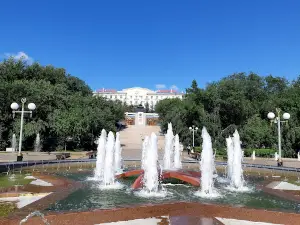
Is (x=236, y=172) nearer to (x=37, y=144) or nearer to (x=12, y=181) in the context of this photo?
(x=12, y=181)

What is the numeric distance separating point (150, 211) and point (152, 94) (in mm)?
118791

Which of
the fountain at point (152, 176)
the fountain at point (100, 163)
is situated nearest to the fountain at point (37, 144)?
the fountain at point (100, 163)

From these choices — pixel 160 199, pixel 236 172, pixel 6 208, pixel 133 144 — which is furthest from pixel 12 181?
pixel 133 144

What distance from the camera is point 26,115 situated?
27219 millimetres

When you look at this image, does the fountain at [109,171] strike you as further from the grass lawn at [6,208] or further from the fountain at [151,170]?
the grass lawn at [6,208]

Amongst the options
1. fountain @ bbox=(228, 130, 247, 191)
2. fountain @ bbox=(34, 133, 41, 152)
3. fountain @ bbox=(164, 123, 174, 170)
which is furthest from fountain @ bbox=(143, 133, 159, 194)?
fountain @ bbox=(34, 133, 41, 152)

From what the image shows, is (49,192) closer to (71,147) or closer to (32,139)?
(32,139)

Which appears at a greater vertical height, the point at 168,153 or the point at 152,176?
the point at 168,153

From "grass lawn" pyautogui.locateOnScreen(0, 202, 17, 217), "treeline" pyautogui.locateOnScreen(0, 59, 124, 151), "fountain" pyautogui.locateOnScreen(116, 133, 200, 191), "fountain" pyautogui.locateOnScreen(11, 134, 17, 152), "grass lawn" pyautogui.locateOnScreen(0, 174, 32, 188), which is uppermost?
"treeline" pyautogui.locateOnScreen(0, 59, 124, 151)

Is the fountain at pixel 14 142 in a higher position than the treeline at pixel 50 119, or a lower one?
lower

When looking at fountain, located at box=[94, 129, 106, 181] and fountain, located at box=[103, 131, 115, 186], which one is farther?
fountain, located at box=[94, 129, 106, 181]

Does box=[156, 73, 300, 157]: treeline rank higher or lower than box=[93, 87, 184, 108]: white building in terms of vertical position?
lower

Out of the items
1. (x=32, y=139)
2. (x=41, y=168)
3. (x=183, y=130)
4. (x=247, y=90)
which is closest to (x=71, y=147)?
(x=32, y=139)

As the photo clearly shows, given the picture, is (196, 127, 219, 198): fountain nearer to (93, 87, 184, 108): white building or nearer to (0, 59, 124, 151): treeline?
(0, 59, 124, 151): treeline
